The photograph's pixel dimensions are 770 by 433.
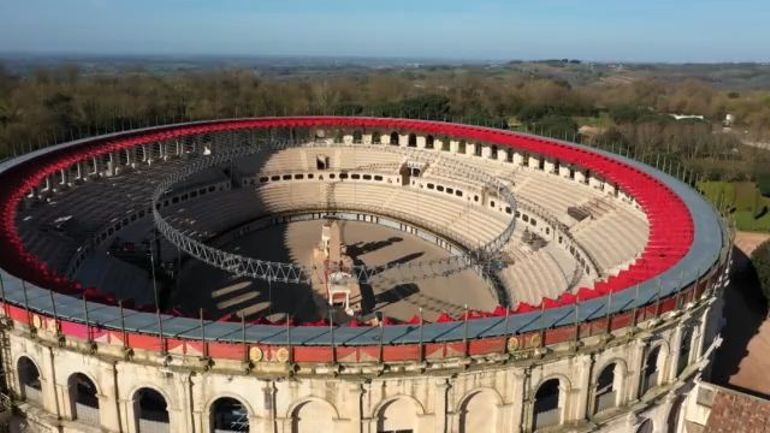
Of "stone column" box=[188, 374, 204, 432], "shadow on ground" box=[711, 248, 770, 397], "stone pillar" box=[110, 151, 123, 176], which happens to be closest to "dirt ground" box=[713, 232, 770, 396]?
"shadow on ground" box=[711, 248, 770, 397]

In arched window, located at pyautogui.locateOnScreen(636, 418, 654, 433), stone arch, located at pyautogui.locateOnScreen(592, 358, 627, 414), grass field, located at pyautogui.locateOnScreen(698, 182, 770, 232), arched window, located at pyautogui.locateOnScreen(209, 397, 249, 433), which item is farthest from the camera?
grass field, located at pyautogui.locateOnScreen(698, 182, 770, 232)

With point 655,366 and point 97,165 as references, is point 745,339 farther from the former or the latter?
point 97,165

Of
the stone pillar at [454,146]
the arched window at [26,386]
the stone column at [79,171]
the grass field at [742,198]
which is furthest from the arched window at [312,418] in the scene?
the grass field at [742,198]

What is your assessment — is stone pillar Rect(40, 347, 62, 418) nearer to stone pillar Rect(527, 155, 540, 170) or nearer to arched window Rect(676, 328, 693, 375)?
arched window Rect(676, 328, 693, 375)

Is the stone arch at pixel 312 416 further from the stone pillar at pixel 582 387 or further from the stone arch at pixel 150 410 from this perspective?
the stone pillar at pixel 582 387

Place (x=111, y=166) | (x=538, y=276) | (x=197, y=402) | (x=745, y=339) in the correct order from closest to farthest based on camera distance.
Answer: (x=197, y=402), (x=745, y=339), (x=538, y=276), (x=111, y=166)

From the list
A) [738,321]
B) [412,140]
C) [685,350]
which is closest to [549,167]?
[412,140]
